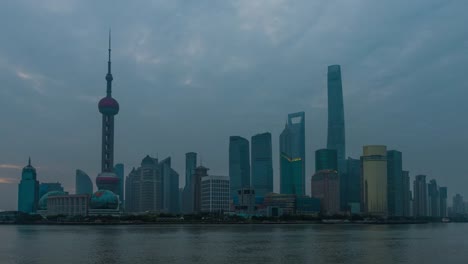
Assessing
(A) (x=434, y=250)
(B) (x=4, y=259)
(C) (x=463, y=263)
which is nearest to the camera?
(C) (x=463, y=263)

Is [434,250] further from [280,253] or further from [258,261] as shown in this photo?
[258,261]

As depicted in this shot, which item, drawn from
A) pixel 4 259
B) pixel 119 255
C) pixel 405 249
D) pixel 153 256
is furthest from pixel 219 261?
pixel 405 249

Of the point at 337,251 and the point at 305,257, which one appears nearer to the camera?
the point at 305,257

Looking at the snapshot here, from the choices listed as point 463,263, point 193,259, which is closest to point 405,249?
point 463,263

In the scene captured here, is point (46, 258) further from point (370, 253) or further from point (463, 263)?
point (463, 263)

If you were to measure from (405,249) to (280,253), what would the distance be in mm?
25535

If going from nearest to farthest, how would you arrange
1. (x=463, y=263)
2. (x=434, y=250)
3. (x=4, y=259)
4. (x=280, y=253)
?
(x=463, y=263)
(x=4, y=259)
(x=280, y=253)
(x=434, y=250)

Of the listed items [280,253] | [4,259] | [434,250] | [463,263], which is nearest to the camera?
[463,263]

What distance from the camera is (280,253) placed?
88875 mm

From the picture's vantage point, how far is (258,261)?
76.7 metres

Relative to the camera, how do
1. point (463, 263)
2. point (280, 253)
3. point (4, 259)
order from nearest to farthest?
point (463, 263), point (4, 259), point (280, 253)

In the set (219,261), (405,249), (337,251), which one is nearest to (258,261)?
(219,261)

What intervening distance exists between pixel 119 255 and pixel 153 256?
562 centimetres

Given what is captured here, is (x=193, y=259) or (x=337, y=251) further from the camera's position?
(x=337, y=251)
